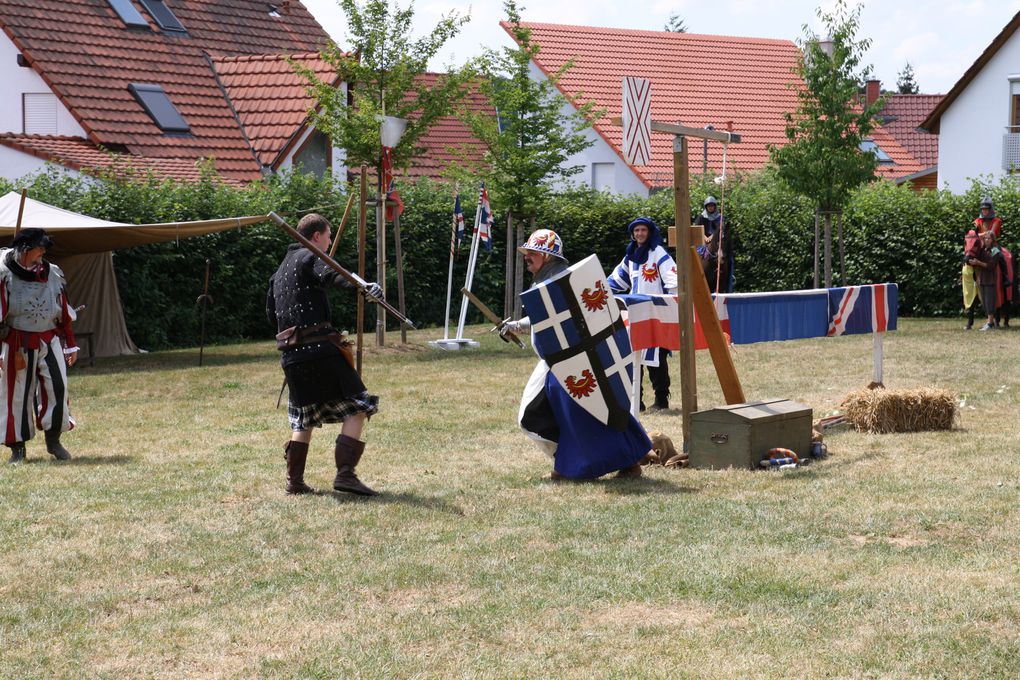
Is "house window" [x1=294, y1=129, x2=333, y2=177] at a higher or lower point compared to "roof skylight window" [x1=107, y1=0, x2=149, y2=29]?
lower

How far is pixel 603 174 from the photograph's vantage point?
109 feet

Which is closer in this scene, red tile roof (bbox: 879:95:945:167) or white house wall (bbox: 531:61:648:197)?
white house wall (bbox: 531:61:648:197)

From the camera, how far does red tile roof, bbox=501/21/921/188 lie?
32.9m

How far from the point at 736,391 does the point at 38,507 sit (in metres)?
4.40

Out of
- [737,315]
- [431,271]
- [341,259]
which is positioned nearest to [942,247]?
[431,271]

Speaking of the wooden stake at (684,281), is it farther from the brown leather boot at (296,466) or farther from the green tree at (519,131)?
the green tree at (519,131)

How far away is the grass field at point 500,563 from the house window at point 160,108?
15.8 m

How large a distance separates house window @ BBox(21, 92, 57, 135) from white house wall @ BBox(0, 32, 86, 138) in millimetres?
66

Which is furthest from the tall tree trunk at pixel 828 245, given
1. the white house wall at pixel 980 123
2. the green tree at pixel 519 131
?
the white house wall at pixel 980 123

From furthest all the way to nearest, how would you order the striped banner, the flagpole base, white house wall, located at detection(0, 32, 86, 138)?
white house wall, located at detection(0, 32, 86, 138) < the flagpole base < the striped banner

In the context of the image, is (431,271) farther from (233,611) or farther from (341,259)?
(233,611)

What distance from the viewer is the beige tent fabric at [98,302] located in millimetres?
17594

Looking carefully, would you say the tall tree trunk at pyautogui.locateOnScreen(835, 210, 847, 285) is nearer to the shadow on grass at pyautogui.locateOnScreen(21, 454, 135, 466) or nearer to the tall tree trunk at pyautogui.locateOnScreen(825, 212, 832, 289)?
→ the tall tree trunk at pyautogui.locateOnScreen(825, 212, 832, 289)

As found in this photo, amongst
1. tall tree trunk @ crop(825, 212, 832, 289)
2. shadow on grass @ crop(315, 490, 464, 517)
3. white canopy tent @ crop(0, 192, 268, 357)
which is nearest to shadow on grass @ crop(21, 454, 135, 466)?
shadow on grass @ crop(315, 490, 464, 517)
